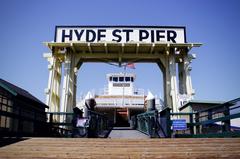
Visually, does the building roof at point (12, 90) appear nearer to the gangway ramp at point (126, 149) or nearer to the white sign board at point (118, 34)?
the gangway ramp at point (126, 149)

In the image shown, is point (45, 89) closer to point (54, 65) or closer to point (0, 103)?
point (54, 65)

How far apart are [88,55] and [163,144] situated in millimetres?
13968

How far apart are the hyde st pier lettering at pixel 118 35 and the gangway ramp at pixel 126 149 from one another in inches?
494

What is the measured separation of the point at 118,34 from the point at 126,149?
540 inches

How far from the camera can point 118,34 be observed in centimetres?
1817

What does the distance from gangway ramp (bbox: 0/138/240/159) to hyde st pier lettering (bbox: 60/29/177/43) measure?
1255cm

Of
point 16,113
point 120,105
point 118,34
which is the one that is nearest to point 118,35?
point 118,34

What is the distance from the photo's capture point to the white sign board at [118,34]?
18031mm

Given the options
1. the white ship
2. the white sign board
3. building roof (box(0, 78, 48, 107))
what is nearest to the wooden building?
building roof (box(0, 78, 48, 107))

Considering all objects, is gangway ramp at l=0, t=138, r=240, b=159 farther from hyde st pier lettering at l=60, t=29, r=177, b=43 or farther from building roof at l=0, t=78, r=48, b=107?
hyde st pier lettering at l=60, t=29, r=177, b=43

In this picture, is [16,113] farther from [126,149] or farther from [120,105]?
[120,105]

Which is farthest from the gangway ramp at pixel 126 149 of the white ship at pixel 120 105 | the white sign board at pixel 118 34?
the white ship at pixel 120 105

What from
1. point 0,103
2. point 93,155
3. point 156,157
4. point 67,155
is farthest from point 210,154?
point 0,103

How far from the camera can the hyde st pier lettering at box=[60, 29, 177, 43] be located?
18.0 metres
